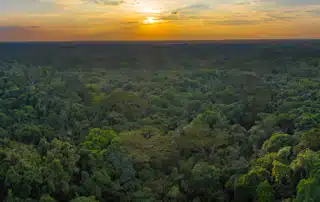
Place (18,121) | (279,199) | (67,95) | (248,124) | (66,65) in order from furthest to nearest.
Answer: (66,65) → (67,95) → (248,124) → (18,121) → (279,199)

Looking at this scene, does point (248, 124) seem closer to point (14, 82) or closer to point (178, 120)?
point (178, 120)

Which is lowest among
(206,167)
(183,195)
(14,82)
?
(183,195)

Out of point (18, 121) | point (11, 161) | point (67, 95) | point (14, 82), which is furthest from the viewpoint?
point (14, 82)

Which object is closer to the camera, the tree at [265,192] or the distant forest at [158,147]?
the tree at [265,192]

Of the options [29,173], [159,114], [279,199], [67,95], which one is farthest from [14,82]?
[279,199]

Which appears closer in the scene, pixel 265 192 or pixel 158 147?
pixel 265 192

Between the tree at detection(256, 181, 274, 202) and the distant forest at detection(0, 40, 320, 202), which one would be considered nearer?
Result: the tree at detection(256, 181, 274, 202)

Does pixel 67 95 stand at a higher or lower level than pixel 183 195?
higher

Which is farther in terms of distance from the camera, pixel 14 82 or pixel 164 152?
pixel 14 82

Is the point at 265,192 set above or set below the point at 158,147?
below

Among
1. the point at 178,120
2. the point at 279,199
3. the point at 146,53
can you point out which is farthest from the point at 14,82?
the point at 146,53
